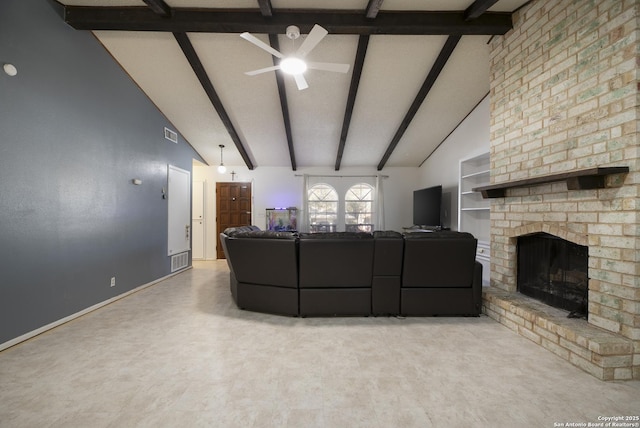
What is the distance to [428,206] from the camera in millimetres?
6453

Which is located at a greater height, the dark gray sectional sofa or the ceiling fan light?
the ceiling fan light

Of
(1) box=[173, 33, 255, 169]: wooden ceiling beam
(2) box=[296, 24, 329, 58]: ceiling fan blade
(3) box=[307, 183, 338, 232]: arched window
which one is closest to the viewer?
(2) box=[296, 24, 329, 58]: ceiling fan blade

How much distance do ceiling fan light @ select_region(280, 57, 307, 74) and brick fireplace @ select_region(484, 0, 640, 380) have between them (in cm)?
241

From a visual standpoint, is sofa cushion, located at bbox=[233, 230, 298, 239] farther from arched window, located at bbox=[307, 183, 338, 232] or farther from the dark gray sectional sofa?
arched window, located at bbox=[307, 183, 338, 232]

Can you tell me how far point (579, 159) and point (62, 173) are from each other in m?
5.11

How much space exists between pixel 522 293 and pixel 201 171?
7.37 m

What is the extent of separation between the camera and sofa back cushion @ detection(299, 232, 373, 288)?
10.00 ft

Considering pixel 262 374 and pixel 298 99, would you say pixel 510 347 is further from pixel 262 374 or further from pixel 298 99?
pixel 298 99

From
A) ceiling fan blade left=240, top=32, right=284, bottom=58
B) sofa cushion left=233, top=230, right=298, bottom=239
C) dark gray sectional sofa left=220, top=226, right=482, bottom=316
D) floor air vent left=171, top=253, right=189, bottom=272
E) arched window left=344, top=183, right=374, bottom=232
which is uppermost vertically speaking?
ceiling fan blade left=240, top=32, right=284, bottom=58

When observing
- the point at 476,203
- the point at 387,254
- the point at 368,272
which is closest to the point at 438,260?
the point at 387,254

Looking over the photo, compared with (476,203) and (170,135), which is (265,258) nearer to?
(170,135)

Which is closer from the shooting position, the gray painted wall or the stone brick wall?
the stone brick wall

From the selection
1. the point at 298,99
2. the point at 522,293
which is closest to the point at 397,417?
the point at 522,293

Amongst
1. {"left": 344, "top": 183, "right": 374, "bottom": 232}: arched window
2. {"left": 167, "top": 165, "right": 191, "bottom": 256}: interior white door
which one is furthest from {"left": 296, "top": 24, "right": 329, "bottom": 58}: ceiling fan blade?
{"left": 344, "top": 183, "right": 374, "bottom": 232}: arched window
